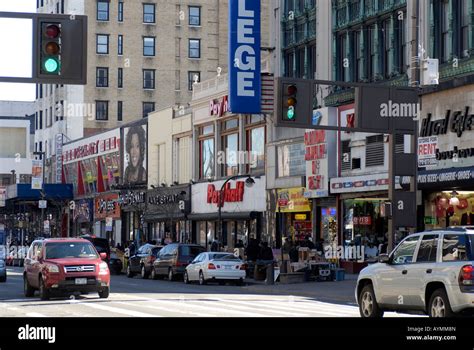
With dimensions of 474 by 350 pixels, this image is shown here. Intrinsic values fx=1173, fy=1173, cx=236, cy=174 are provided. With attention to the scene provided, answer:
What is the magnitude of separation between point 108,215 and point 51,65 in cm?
6401

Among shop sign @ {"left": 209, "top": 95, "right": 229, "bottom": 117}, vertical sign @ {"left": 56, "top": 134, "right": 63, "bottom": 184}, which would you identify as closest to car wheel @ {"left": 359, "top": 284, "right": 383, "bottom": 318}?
shop sign @ {"left": 209, "top": 95, "right": 229, "bottom": 117}

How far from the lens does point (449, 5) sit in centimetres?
4216

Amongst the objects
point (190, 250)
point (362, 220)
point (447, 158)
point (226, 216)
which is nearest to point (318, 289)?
point (447, 158)

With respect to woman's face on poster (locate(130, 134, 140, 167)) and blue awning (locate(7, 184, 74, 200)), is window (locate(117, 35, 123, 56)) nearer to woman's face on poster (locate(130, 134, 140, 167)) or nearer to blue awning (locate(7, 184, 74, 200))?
blue awning (locate(7, 184, 74, 200))

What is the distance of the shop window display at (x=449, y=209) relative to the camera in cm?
4119

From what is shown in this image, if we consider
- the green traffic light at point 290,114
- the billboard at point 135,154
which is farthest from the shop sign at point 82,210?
the green traffic light at point 290,114

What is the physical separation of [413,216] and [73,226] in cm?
6652

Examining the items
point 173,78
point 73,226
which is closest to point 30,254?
point 73,226

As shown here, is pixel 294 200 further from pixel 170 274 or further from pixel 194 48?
pixel 194 48

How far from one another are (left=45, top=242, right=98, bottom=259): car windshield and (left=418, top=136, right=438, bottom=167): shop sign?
14.8 meters

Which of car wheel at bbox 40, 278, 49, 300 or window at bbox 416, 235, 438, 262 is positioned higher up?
window at bbox 416, 235, 438, 262

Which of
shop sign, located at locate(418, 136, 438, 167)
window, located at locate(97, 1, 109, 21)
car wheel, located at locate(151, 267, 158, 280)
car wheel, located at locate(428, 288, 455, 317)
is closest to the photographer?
car wheel, located at locate(428, 288, 455, 317)

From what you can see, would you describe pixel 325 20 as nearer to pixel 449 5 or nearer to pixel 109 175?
pixel 449 5

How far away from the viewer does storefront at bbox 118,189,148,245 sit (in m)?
77.7
